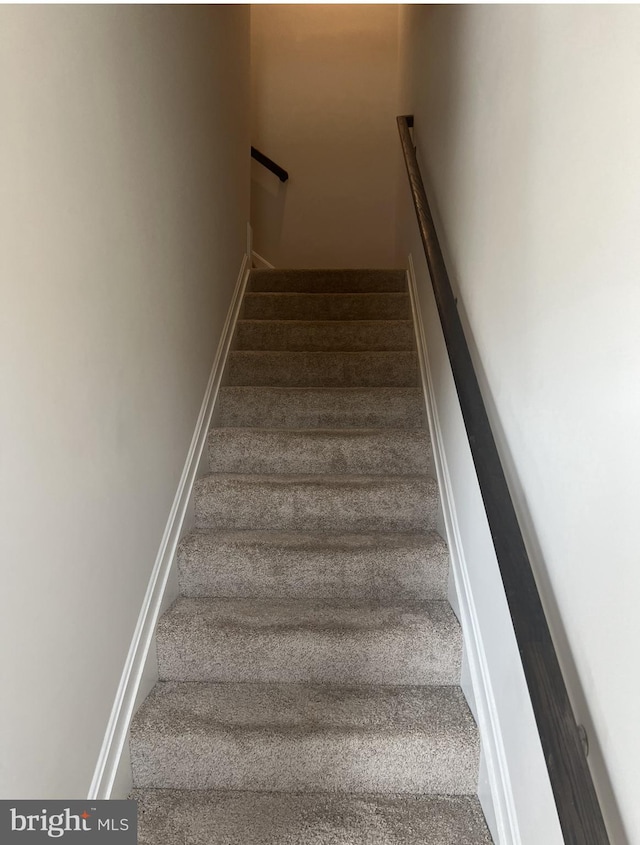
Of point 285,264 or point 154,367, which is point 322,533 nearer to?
point 154,367

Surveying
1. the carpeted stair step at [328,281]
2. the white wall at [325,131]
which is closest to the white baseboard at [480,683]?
the carpeted stair step at [328,281]

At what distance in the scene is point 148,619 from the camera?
1795 millimetres

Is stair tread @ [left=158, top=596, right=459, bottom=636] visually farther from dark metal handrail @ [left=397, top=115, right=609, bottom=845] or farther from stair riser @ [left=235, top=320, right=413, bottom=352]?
stair riser @ [left=235, top=320, right=413, bottom=352]

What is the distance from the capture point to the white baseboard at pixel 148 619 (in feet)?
4.89

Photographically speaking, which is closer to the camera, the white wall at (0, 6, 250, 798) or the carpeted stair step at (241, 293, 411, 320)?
the white wall at (0, 6, 250, 798)

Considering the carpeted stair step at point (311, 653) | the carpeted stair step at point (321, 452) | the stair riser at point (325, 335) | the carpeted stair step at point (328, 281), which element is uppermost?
the carpeted stair step at point (328, 281)

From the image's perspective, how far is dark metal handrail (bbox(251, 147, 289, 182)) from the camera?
4.43m

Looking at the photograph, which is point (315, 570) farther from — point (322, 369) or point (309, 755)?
point (322, 369)

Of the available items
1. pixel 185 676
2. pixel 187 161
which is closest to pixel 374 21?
pixel 187 161

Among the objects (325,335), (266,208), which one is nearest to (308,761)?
(325,335)

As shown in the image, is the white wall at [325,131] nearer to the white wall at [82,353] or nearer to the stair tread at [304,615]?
the white wall at [82,353]

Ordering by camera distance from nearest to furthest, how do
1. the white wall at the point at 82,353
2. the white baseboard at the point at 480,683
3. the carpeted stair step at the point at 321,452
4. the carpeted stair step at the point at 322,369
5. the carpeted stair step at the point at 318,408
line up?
the white wall at the point at 82,353
the white baseboard at the point at 480,683
the carpeted stair step at the point at 321,452
the carpeted stair step at the point at 318,408
the carpeted stair step at the point at 322,369

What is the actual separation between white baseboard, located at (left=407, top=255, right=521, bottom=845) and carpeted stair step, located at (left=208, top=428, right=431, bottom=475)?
0.13 meters

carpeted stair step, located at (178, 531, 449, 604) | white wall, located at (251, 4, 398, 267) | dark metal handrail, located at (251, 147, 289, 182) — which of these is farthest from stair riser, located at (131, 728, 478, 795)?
dark metal handrail, located at (251, 147, 289, 182)
